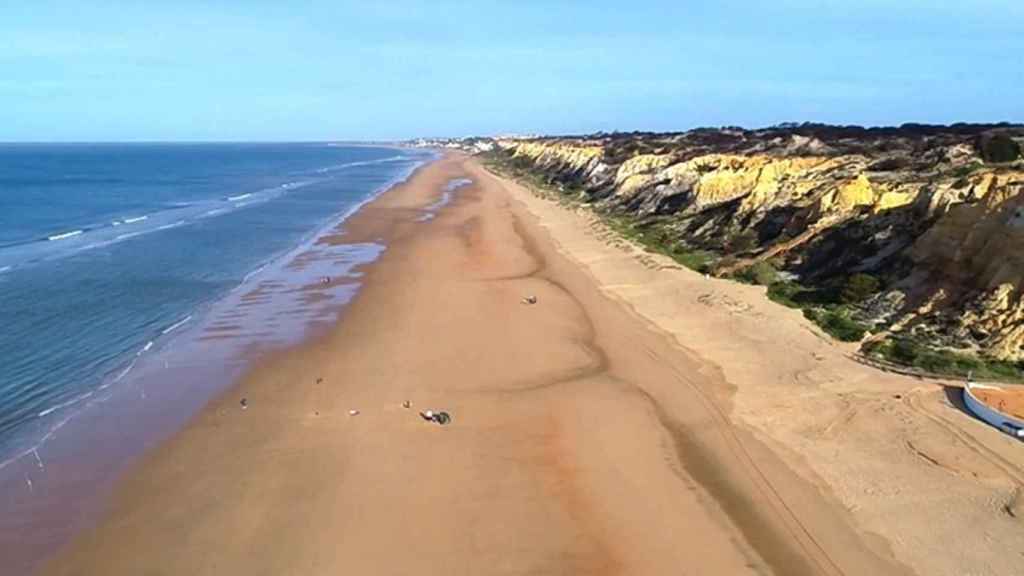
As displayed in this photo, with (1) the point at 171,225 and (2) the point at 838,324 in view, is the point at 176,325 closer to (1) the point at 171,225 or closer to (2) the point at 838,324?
(2) the point at 838,324

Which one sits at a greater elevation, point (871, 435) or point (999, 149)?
point (999, 149)

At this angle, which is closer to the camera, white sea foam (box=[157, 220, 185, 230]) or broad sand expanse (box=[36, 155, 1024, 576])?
broad sand expanse (box=[36, 155, 1024, 576])

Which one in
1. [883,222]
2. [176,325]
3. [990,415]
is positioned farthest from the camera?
[883,222]

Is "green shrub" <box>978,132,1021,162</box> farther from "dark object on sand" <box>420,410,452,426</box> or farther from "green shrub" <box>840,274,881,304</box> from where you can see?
"dark object on sand" <box>420,410,452,426</box>

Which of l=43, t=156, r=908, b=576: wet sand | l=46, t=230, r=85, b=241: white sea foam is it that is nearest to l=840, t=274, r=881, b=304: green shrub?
l=43, t=156, r=908, b=576: wet sand

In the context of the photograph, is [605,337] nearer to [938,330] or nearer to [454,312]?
[454,312]

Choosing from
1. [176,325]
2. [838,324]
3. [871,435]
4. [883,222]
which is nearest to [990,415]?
[871,435]
